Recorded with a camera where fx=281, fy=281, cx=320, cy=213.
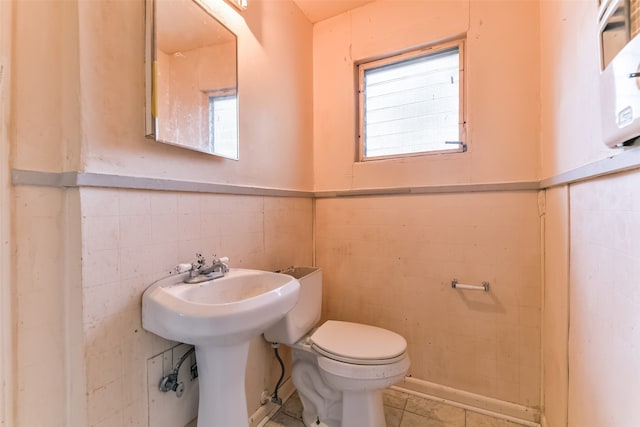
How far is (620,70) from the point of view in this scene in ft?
1.87

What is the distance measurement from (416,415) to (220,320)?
4.35 ft

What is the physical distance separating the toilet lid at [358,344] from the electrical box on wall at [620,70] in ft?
3.43

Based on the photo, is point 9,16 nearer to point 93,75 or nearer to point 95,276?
point 93,75

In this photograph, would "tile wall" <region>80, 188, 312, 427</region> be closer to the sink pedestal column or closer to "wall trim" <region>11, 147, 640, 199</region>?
"wall trim" <region>11, 147, 640, 199</region>

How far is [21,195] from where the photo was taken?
74 cm

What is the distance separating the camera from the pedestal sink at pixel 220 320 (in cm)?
82

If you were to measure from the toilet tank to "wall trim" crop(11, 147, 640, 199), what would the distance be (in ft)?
1.61

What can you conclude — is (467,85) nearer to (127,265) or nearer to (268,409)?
(127,265)

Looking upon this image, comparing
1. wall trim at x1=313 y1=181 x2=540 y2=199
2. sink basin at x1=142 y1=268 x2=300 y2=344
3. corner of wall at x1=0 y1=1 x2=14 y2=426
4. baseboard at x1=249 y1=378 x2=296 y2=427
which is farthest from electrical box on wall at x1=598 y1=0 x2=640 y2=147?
baseboard at x1=249 y1=378 x2=296 y2=427

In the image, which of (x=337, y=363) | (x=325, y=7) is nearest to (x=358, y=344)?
(x=337, y=363)

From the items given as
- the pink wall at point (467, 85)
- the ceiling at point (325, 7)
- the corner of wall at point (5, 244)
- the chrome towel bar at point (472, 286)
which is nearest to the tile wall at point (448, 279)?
the chrome towel bar at point (472, 286)

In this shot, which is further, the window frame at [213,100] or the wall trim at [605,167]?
the window frame at [213,100]

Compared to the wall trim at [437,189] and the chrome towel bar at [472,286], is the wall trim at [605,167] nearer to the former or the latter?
the wall trim at [437,189]

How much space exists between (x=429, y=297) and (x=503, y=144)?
93cm
